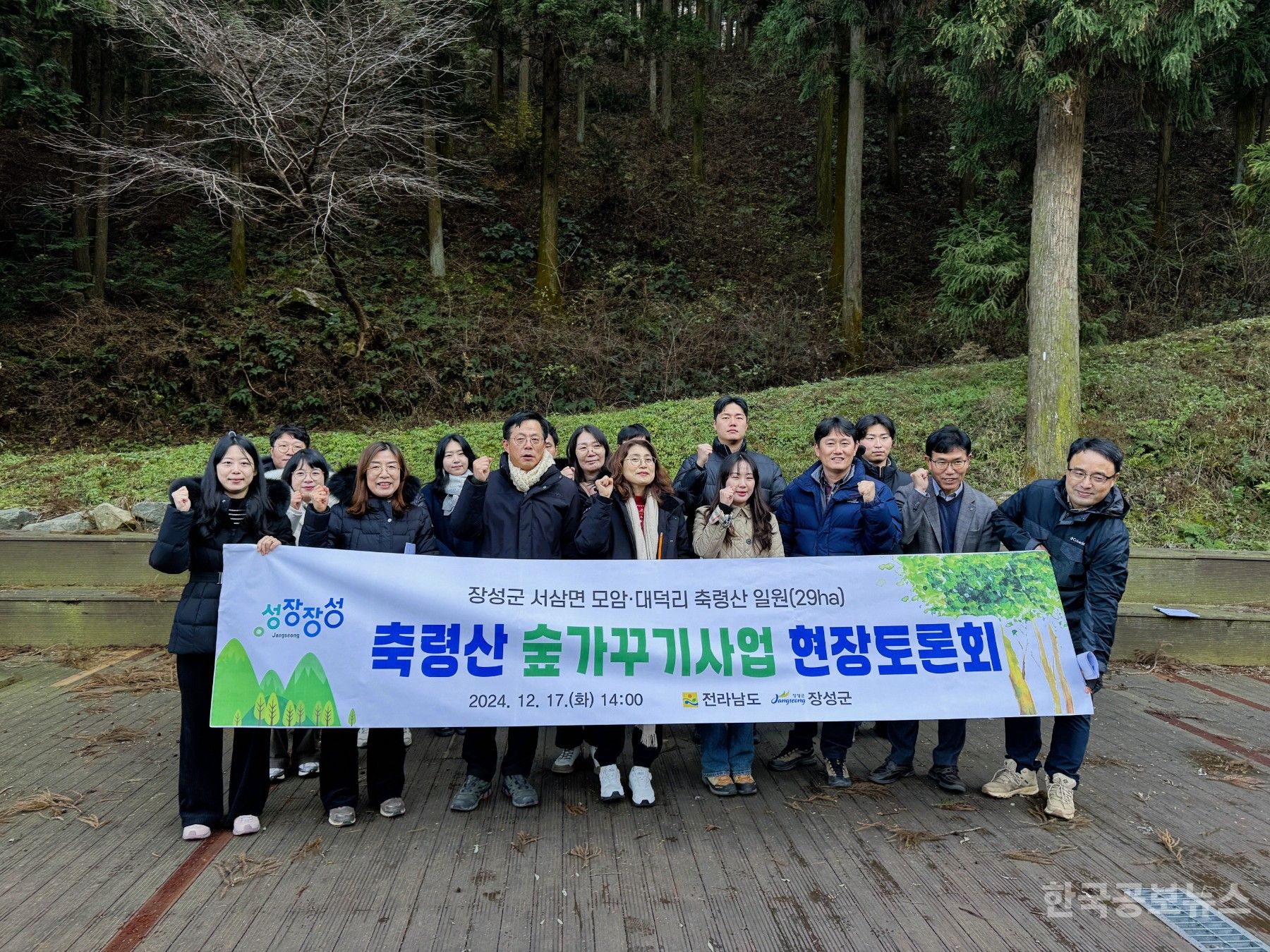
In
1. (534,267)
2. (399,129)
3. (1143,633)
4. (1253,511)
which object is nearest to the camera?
(1143,633)

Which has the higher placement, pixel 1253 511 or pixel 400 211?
pixel 400 211

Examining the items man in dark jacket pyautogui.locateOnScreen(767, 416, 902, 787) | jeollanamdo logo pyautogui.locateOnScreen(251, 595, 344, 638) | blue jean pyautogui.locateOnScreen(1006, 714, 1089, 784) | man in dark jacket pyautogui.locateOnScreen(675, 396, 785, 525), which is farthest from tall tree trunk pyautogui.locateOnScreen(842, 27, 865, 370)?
jeollanamdo logo pyautogui.locateOnScreen(251, 595, 344, 638)

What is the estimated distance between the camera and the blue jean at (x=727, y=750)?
4.42 metres

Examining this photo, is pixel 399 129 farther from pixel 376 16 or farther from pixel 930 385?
pixel 930 385

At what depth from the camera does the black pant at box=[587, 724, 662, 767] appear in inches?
170

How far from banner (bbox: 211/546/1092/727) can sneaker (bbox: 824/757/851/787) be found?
17.3 inches

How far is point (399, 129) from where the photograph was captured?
14.0 m

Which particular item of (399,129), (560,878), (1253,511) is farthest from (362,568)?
(399,129)

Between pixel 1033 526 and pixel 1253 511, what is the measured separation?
5.70 m

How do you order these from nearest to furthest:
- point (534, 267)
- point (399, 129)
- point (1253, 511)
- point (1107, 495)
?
1. point (1107, 495)
2. point (1253, 511)
3. point (399, 129)
4. point (534, 267)

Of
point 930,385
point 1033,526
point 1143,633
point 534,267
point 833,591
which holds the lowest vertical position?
point 1143,633

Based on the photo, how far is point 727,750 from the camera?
4473mm

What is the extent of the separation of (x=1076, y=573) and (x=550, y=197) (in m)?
14.5

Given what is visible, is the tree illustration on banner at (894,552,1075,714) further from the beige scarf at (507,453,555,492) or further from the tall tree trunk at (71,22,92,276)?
the tall tree trunk at (71,22,92,276)
